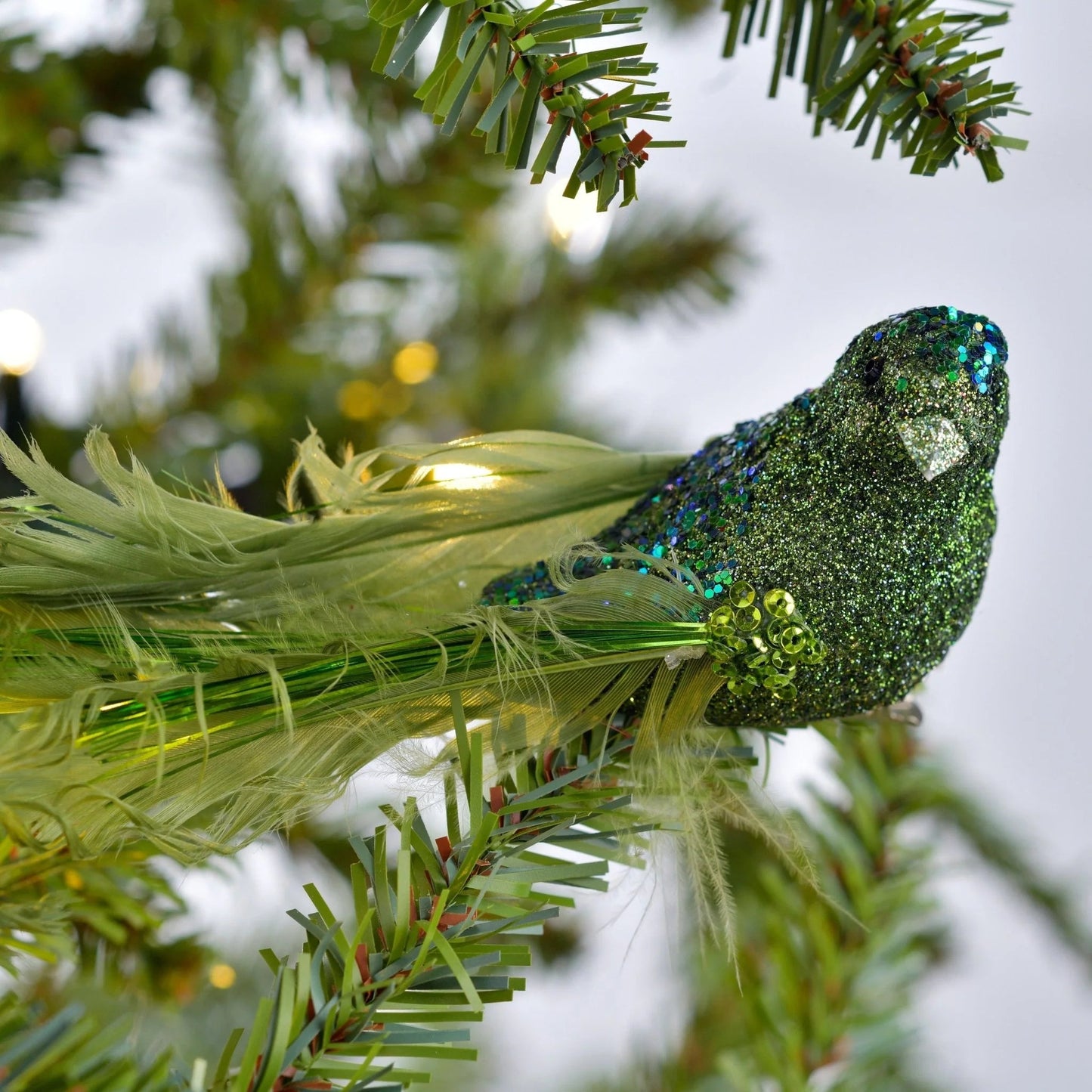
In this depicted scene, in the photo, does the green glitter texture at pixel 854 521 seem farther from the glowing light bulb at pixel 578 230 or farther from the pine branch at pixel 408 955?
Answer: the glowing light bulb at pixel 578 230

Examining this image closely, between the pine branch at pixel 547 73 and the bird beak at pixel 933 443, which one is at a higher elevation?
the pine branch at pixel 547 73

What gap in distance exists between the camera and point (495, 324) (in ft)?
2.31

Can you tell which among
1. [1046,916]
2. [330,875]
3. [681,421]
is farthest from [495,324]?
[1046,916]

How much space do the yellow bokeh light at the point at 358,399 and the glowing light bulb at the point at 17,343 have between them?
17cm

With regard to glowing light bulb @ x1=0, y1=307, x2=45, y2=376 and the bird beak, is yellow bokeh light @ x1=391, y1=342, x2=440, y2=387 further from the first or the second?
the bird beak

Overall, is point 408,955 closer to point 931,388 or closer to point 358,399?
point 931,388

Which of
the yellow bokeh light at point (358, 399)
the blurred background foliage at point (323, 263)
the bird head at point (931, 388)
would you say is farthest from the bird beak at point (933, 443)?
the yellow bokeh light at point (358, 399)

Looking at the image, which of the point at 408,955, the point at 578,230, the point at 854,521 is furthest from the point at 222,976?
the point at 578,230

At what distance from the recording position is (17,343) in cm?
52

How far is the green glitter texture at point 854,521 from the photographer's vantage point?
0.30m

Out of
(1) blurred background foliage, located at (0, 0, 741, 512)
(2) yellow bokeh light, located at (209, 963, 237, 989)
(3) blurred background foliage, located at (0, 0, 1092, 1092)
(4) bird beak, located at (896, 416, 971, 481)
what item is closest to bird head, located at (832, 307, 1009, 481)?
(4) bird beak, located at (896, 416, 971, 481)

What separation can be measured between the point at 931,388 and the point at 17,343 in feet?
1.48

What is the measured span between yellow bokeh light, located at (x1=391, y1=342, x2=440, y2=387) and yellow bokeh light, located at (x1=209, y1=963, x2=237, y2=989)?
0.36 m

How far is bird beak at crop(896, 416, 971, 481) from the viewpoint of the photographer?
0.96ft
